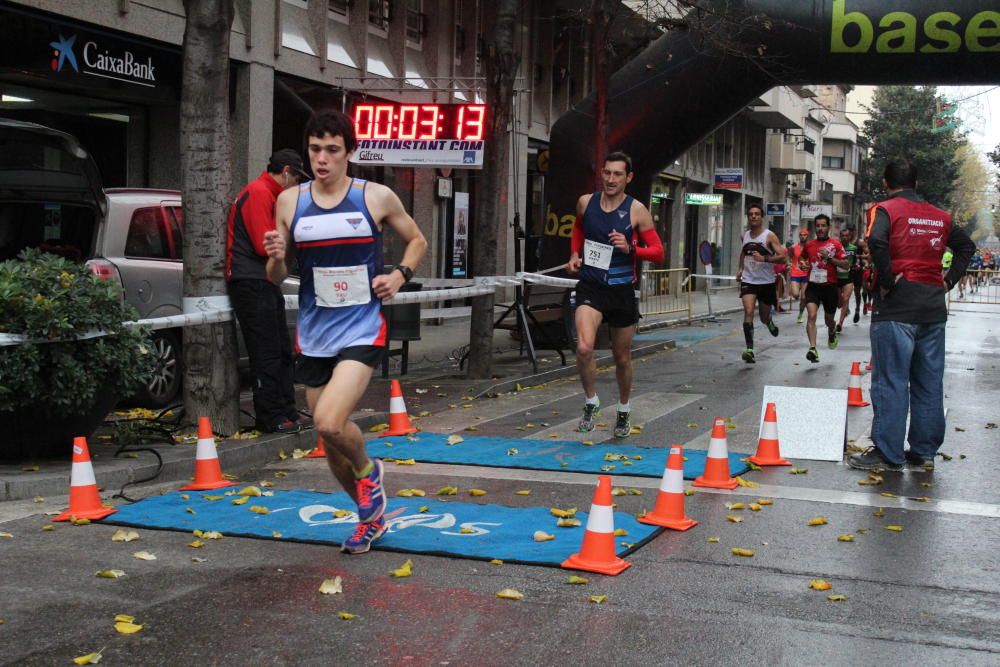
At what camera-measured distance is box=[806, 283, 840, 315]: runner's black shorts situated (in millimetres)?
17297

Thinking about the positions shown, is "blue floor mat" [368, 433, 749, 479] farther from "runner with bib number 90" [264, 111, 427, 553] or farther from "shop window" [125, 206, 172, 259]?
"shop window" [125, 206, 172, 259]

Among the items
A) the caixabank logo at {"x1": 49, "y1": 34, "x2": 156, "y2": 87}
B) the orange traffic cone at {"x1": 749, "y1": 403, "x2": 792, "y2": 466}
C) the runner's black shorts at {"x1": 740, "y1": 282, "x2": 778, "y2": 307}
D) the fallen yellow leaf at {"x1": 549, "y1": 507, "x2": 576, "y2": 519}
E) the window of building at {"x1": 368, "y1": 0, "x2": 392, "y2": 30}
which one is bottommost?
the fallen yellow leaf at {"x1": 549, "y1": 507, "x2": 576, "y2": 519}

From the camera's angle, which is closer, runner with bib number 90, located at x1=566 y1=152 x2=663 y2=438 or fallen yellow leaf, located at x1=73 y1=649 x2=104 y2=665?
fallen yellow leaf, located at x1=73 y1=649 x2=104 y2=665

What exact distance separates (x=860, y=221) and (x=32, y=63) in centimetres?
8439

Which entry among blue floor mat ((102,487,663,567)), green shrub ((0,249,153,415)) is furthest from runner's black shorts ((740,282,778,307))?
green shrub ((0,249,153,415))

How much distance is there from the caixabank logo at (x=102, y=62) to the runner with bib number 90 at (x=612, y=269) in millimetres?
7216

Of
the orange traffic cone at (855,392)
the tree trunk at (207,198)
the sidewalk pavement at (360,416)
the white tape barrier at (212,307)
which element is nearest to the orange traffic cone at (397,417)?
the sidewalk pavement at (360,416)

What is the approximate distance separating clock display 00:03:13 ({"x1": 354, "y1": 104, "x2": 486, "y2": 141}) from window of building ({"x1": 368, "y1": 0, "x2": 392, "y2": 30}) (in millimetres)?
2905

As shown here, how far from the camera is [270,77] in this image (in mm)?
17641

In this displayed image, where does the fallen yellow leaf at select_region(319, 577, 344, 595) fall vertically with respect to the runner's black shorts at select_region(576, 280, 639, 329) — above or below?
below

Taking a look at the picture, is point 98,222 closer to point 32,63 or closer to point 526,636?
point 32,63

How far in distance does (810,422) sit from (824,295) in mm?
8749

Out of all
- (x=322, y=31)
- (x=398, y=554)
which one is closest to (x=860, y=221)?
(x=322, y=31)

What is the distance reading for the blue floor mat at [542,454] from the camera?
27.2ft
